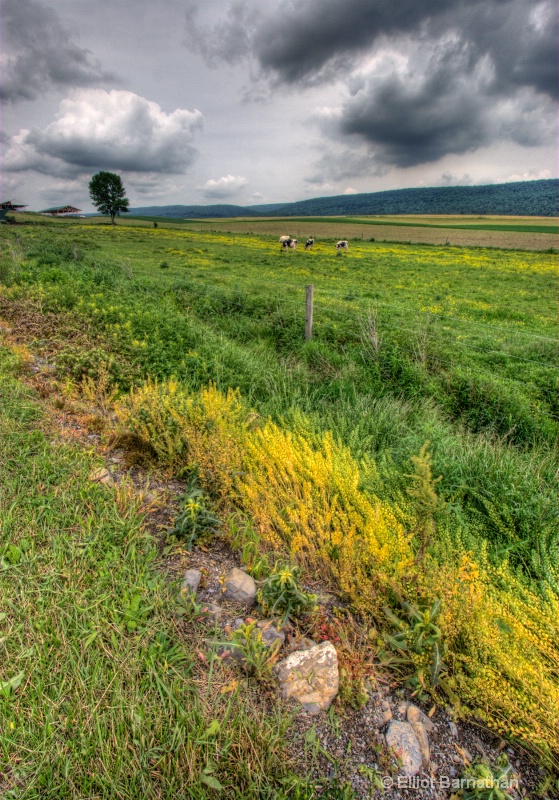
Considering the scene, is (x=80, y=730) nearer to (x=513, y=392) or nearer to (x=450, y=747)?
(x=450, y=747)

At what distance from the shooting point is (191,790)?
4.56 ft

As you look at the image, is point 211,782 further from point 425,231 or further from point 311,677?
point 425,231

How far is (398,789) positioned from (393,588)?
2.73 feet

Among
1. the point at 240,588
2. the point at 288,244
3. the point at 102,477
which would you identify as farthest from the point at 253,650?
the point at 288,244

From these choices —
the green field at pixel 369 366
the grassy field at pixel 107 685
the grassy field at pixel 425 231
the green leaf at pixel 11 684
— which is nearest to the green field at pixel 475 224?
the grassy field at pixel 425 231

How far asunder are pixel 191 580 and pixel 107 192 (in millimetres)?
86920

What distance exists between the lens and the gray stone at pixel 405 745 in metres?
1.58

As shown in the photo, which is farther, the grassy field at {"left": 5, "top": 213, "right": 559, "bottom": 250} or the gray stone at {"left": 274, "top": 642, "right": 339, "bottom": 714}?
the grassy field at {"left": 5, "top": 213, "right": 559, "bottom": 250}

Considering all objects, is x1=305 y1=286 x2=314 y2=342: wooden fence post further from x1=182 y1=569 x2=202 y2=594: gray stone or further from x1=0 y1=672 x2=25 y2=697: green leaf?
x1=0 y1=672 x2=25 y2=697: green leaf

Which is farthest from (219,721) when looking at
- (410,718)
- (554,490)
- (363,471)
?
(554,490)

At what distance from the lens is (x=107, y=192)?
236 feet

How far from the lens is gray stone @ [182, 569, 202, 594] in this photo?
220cm

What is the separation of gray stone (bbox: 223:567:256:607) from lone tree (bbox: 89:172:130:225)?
8215 cm

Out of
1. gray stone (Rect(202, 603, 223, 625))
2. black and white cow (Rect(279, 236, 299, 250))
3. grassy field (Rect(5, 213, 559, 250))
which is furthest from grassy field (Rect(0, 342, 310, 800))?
grassy field (Rect(5, 213, 559, 250))
